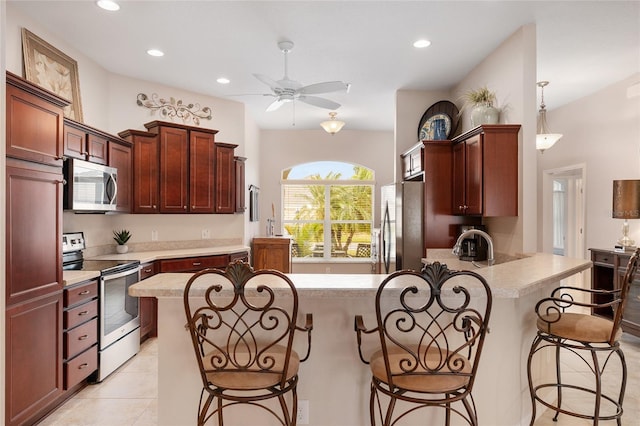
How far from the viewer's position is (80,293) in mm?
2828

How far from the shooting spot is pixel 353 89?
4.91 meters

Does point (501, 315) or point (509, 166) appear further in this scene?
point (509, 166)

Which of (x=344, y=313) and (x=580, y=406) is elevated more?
(x=344, y=313)

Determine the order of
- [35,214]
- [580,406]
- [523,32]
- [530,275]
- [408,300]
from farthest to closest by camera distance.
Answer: [523,32] < [580,406] < [35,214] < [530,275] < [408,300]

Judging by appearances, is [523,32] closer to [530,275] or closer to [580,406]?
[530,275]

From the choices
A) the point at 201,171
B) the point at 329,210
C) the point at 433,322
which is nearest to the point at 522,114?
the point at 433,322

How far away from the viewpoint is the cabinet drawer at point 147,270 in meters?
3.77

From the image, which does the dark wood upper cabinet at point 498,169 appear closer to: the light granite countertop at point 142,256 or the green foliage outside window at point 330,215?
the light granite countertop at point 142,256

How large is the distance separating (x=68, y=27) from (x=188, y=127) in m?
1.58

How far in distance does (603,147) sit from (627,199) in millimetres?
1115

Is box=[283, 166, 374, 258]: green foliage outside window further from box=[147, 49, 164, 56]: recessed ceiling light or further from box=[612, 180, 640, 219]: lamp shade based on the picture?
box=[612, 180, 640, 219]: lamp shade

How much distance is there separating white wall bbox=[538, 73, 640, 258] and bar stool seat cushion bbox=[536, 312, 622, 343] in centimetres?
270

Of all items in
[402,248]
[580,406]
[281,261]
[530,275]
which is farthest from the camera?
[281,261]

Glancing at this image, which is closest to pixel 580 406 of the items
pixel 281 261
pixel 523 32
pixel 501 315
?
pixel 501 315
